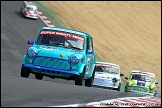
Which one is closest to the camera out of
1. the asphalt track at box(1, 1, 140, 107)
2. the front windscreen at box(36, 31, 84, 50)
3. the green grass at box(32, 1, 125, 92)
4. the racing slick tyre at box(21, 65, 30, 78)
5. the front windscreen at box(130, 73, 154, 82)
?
the asphalt track at box(1, 1, 140, 107)

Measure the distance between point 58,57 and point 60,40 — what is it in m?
0.92

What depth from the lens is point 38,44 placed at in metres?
14.1

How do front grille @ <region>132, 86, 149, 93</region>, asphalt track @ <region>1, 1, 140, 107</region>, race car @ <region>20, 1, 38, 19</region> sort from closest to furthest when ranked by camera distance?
1. asphalt track @ <region>1, 1, 140, 107</region>
2. front grille @ <region>132, 86, 149, 93</region>
3. race car @ <region>20, 1, 38, 19</region>

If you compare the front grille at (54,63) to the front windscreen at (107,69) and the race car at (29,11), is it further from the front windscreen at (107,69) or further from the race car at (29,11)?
the race car at (29,11)

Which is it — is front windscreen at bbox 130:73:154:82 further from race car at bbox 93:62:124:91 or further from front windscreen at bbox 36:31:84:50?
front windscreen at bbox 36:31:84:50

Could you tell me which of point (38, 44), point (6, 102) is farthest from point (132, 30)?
point (6, 102)

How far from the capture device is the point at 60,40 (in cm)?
1409

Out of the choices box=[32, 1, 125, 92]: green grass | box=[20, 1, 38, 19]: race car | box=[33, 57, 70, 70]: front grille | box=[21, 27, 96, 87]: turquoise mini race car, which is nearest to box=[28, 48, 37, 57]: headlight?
box=[21, 27, 96, 87]: turquoise mini race car

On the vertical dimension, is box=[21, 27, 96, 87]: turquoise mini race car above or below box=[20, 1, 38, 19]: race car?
below

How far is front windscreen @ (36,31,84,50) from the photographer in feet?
46.1

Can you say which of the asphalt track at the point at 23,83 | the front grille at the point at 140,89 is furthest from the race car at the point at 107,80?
the asphalt track at the point at 23,83

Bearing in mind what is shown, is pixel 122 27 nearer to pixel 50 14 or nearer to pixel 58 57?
pixel 50 14

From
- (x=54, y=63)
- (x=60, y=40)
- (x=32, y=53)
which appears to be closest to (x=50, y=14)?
(x=60, y=40)

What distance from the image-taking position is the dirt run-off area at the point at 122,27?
3206cm
